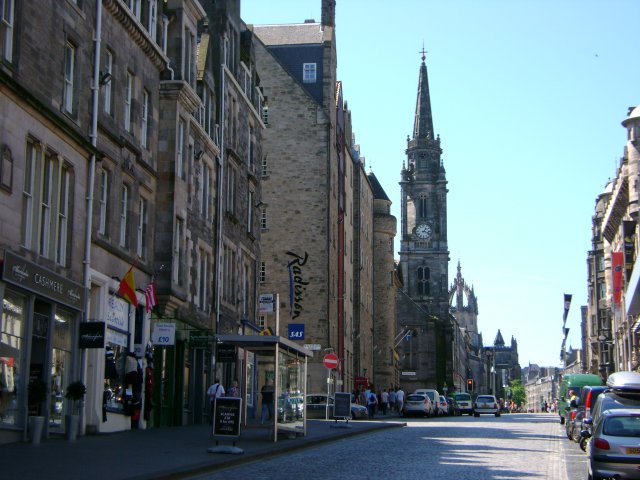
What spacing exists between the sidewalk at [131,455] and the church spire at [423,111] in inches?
4998

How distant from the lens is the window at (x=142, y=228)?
3031cm

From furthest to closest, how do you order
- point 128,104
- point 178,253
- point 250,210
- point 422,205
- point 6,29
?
point 422,205 < point 250,210 < point 178,253 < point 128,104 < point 6,29

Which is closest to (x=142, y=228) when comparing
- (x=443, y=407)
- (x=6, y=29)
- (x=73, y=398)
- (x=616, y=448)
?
(x=73, y=398)

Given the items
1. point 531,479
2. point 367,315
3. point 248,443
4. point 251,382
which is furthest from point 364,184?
point 531,479

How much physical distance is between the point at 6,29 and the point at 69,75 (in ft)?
12.8

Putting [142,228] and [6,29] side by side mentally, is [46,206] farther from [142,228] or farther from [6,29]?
[142,228]

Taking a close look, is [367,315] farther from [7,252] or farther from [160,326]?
[7,252]

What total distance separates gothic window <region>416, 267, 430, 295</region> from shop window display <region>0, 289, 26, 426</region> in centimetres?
12946

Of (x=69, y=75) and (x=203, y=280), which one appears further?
(x=203, y=280)

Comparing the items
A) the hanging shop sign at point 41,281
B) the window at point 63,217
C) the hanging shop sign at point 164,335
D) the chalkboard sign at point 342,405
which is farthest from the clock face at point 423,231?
the window at point 63,217

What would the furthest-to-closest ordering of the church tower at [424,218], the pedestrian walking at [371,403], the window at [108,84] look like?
1. the church tower at [424,218]
2. the pedestrian walking at [371,403]
3. the window at [108,84]

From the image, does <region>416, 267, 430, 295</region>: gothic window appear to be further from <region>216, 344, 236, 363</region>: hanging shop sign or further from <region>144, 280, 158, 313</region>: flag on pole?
<region>144, 280, 158, 313</region>: flag on pole

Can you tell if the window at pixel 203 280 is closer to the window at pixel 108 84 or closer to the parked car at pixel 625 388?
the window at pixel 108 84

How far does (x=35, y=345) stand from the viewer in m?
22.5
